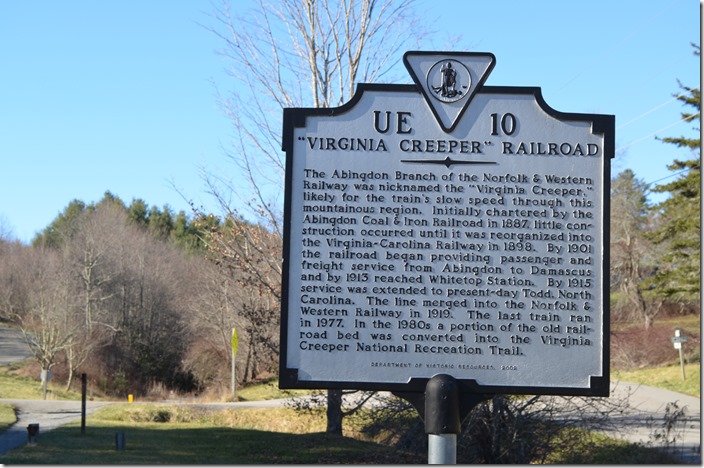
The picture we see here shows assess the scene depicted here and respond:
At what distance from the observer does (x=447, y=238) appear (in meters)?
5.18

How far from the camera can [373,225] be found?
519 centimetres

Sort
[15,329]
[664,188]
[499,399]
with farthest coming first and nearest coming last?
[15,329] → [664,188] → [499,399]

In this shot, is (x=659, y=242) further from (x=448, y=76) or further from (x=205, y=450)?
(x=448, y=76)

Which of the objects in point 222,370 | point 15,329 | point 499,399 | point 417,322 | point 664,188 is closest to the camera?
point 417,322

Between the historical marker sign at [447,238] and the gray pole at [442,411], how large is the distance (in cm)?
9

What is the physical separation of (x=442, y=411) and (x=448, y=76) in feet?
6.99

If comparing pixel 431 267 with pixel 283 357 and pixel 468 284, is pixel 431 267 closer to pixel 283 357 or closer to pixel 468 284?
pixel 468 284

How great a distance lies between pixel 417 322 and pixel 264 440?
33.3 feet

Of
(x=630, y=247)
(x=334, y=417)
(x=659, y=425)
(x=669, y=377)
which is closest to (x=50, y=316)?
(x=334, y=417)

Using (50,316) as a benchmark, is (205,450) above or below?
below

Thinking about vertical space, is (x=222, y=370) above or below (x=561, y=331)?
below

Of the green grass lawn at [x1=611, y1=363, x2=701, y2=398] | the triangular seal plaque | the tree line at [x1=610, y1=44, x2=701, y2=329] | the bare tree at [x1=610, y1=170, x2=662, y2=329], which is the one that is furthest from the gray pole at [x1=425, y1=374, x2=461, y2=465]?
the bare tree at [x1=610, y1=170, x2=662, y2=329]

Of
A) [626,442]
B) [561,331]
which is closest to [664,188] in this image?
[626,442]

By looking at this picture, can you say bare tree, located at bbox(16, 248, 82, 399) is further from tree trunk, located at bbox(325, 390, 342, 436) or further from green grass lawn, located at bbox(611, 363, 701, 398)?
green grass lawn, located at bbox(611, 363, 701, 398)
